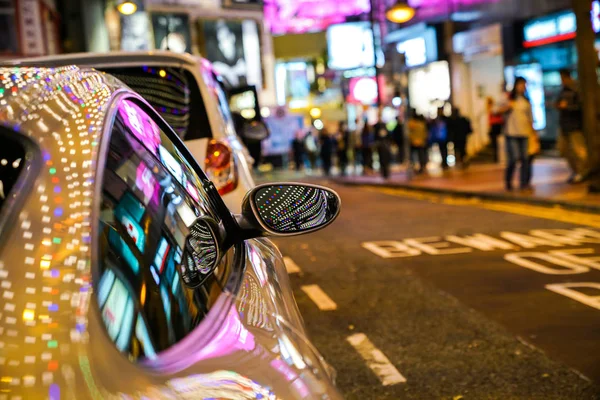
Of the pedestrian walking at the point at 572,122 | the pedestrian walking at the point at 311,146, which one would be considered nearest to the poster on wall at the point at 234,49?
the pedestrian walking at the point at 311,146

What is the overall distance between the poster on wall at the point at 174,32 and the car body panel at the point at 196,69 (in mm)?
36436

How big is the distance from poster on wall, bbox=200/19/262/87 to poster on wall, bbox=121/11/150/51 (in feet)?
12.4

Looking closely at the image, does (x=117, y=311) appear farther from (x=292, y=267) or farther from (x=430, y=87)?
(x=430, y=87)

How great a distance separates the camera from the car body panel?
5.71 metres

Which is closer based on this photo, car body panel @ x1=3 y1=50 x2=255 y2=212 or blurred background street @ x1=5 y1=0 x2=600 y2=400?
blurred background street @ x1=5 y1=0 x2=600 y2=400

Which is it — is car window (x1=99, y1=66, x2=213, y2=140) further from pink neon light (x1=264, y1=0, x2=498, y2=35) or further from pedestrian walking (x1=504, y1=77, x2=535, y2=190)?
pink neon light (x1=264, y1=0, x2=498, y2=35)

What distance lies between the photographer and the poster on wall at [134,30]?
4144 centimetres

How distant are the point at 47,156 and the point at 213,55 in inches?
1753

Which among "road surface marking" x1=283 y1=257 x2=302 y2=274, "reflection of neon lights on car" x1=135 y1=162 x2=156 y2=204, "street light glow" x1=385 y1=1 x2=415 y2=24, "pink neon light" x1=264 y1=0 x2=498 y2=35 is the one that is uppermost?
"pink neon light" x1=264 y1=0 x2=498 y2=35

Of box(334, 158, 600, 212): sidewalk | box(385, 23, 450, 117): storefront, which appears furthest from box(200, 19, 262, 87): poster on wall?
box(334, 158, 600, 212): sidewalk

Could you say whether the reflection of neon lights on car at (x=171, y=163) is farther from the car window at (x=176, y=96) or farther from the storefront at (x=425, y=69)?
the storefront at (x=425, y=69)

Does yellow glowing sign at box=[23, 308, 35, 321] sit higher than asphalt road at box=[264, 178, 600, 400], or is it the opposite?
yellow glowing sign at box=[23, 308, 35, 321]

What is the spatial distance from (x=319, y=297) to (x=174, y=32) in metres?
38.3

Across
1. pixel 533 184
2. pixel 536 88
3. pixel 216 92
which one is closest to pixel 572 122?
pixel 533 184
